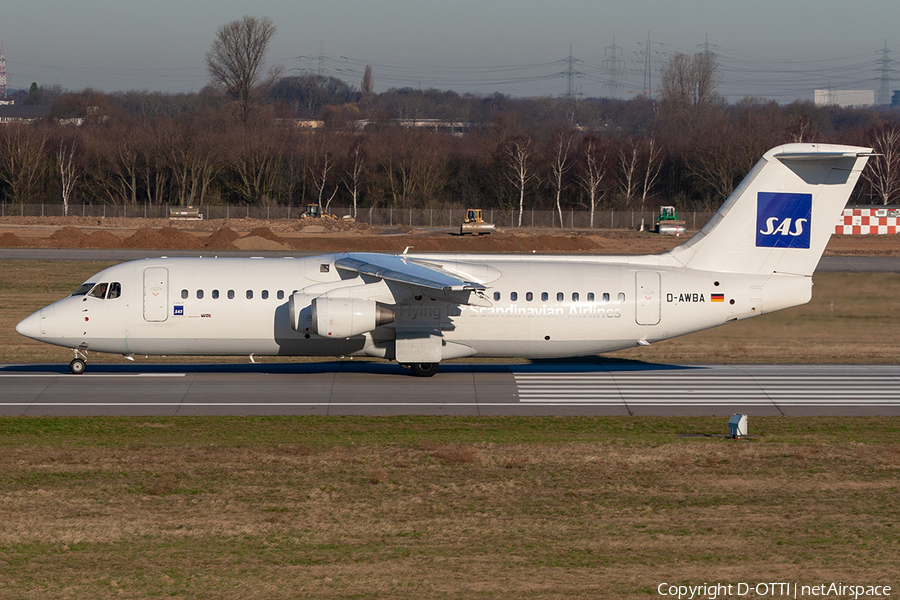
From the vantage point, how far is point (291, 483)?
602 inches

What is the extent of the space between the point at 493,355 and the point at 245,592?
15723mm

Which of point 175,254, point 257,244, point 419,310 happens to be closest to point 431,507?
point 419,310

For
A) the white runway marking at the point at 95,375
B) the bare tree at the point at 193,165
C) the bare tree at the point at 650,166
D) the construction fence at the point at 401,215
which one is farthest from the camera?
the bare tree at the point at 650,166

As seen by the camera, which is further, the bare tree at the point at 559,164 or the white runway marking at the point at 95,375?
the bare tree at the point at 559,164

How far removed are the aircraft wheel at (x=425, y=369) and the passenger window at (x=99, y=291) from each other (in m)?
8.76

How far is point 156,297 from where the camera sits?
82.5 feet

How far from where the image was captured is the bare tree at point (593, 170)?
323ft

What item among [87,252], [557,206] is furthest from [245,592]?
[557,206]

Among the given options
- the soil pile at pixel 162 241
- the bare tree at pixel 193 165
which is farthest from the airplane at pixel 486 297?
the bare tree at pixel 193 165

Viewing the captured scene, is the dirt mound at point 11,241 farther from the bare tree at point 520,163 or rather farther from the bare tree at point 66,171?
the bare tree at point 520,163

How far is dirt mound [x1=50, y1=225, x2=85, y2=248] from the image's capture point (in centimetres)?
6310

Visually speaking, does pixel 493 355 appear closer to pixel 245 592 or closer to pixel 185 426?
pixel 185 426

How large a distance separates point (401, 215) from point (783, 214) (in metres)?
72.7

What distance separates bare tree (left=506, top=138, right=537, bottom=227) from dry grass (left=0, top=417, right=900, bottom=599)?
8097 cm
